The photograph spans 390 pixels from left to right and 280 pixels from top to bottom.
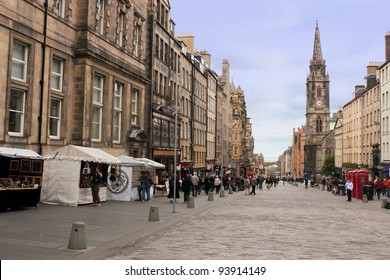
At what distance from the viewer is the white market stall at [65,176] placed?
1966 cm

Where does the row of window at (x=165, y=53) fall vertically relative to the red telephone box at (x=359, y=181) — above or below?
above

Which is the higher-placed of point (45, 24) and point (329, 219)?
point (45, 24)

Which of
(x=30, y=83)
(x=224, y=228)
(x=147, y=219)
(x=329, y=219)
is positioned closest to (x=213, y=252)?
(x=224, y=228)

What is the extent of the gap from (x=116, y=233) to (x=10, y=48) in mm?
10499

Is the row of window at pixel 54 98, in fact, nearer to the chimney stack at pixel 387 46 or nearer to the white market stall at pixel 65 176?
the white market stall at pixel 65 176

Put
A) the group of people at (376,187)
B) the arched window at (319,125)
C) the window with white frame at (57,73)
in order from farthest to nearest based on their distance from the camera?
the arched window at (319,125), the group of people at (376,187), the window with white frame at (57,73)

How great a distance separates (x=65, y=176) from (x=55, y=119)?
461cm

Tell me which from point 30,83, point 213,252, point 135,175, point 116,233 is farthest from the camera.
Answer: point 135,175

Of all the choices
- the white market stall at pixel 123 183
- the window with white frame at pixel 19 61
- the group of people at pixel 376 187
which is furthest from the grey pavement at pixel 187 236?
the group of people at pixel 376 187

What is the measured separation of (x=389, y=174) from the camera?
48.0m

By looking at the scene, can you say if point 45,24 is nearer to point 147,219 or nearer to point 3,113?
point 3,113

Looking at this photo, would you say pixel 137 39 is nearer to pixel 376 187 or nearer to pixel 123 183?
pixel 123 183

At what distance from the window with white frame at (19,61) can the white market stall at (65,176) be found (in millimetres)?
3830

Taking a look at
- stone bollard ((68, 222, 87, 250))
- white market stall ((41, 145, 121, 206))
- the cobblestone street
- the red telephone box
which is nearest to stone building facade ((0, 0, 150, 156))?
white market stall ((41, 145, 121, 206))
